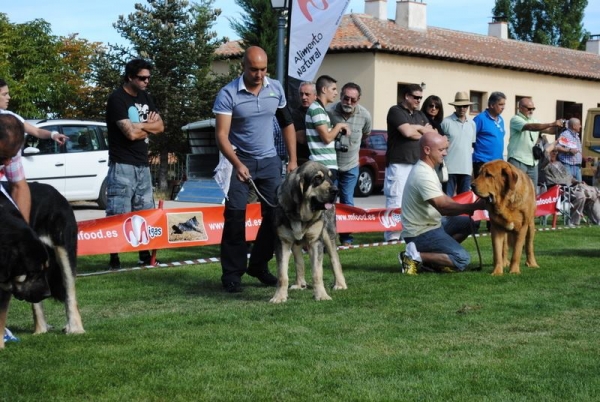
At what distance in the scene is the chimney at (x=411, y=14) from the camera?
4078 cm

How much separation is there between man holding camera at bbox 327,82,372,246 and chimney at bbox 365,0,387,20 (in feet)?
96.6

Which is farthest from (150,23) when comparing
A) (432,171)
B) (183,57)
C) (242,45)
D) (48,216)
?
(48,216)

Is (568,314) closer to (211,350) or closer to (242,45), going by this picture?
(211,350)

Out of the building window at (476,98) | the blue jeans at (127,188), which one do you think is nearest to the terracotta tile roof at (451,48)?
the building window at (476,98)

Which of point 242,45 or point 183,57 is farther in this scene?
point 242,45

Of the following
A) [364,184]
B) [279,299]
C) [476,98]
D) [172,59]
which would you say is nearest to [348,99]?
[279,299]

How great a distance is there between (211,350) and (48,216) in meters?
1.45

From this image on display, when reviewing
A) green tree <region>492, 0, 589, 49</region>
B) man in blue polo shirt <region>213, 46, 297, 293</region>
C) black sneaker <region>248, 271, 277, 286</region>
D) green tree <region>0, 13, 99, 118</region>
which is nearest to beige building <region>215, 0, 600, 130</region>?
green tree <region>0, 13, 99, 118</region>

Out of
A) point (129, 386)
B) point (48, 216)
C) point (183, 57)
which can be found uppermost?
point (183, 57)

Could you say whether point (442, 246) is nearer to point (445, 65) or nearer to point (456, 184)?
point (456, 184)

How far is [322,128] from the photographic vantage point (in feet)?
35.4

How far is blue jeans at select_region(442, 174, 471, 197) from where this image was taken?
42.8ft

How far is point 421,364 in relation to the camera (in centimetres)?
546

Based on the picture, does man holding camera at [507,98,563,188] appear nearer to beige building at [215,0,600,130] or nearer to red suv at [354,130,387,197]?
red suv at [354,130,387,197]
